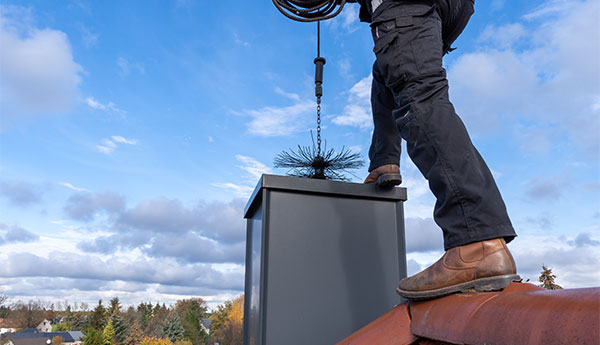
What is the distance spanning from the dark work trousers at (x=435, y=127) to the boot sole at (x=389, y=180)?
0.49 m

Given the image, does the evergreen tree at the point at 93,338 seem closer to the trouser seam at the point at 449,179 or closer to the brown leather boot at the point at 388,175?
the brown leather boot at the point at 388,175

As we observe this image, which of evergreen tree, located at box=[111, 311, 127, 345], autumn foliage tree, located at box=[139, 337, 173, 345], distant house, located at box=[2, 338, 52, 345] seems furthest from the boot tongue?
evergreen tree, located at box=[111, 311, 127, 345]

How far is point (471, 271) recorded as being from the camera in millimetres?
796

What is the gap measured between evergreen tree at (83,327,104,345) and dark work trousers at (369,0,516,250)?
134 feet

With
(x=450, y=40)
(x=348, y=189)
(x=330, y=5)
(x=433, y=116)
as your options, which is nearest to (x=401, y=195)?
(x=348, y=189)

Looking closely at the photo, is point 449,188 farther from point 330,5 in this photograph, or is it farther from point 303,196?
point 330,5

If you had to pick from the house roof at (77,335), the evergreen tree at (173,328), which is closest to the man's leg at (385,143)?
the evergreen tree at (173,328)

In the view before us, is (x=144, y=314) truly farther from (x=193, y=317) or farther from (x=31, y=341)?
(x=31, y=341)

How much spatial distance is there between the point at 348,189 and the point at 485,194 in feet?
2.25

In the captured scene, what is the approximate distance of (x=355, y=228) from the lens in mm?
1479

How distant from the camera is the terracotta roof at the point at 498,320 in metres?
0.47

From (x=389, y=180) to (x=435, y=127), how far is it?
0.59 m

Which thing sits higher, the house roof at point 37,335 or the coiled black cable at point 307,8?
the coiled black cable at point 307,8

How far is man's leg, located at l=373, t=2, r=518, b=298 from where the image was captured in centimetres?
81
